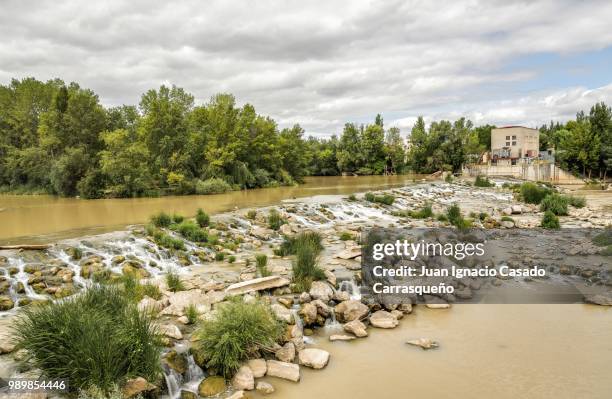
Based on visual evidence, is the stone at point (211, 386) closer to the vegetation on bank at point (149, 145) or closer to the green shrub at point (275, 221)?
the green shrub at point (275, 221)

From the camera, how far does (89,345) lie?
5480 mm

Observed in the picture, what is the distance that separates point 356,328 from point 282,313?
146 centimetres

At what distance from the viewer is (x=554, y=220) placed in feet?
62.4

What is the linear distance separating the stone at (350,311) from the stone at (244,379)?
2800 mm

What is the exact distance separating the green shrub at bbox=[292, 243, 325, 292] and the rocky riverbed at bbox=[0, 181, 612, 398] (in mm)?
195

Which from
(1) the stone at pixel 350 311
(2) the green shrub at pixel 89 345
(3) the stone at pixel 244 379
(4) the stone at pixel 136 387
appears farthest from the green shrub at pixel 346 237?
(4) the stone at pixel 136 387

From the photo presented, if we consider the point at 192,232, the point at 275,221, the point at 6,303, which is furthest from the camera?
the point at 275,221

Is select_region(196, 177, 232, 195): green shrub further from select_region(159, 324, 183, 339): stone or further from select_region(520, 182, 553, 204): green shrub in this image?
select_region(159, 324, 183, 339): stone

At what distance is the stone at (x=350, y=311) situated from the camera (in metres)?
8.87

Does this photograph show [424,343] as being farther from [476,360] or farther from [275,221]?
[275,221]

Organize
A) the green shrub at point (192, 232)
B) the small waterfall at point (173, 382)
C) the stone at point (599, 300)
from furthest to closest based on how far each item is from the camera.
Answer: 1. the green shrub at point (192, 232)
2. the stone at point (599, 300)
3. the small waterfall at point (173, 382)

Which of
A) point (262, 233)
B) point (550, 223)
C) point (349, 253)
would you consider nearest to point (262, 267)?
point (349, 253)

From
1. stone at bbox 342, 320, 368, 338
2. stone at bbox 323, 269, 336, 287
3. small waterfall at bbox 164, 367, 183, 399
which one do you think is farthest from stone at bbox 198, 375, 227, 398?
stone at bbox 323, 269, 336, 287

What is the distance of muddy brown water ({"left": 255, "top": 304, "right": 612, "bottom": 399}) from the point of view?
21.1 ft
